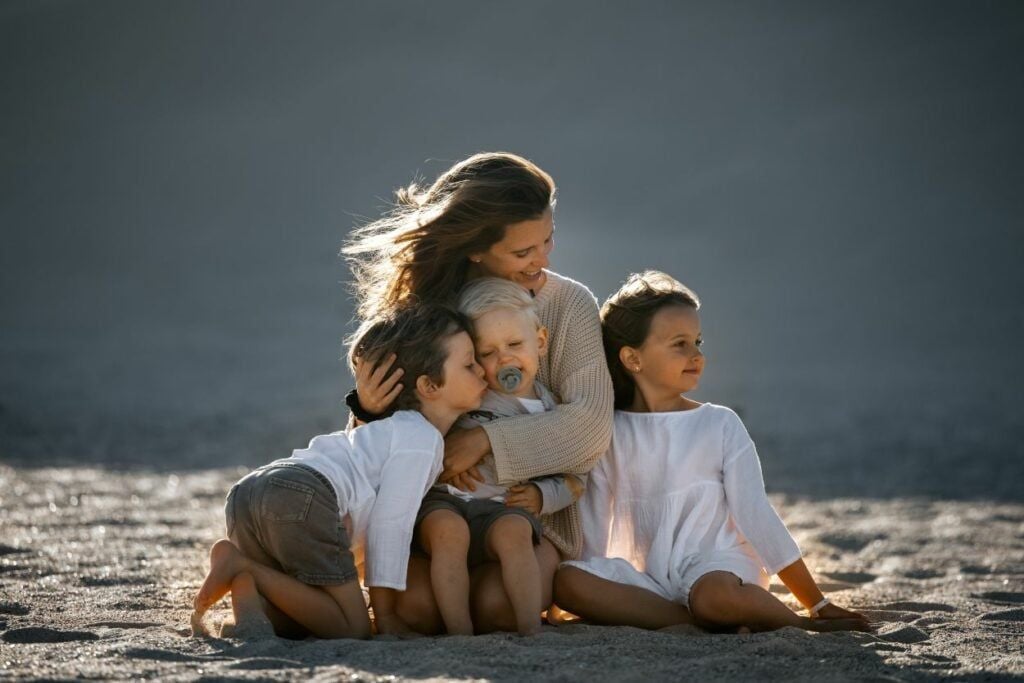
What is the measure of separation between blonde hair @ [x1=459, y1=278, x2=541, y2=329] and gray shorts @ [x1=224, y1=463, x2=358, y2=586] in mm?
771

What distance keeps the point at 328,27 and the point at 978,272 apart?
1096 cm

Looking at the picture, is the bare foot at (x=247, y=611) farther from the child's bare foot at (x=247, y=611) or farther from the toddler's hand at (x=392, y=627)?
the toddler's hand at (x=392, y=627)

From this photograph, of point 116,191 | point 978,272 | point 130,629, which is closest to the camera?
point 130,629

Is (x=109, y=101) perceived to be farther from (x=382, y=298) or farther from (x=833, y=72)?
(x=382, y=298)

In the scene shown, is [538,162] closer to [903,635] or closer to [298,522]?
[903,635]

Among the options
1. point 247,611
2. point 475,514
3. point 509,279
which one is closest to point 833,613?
point 475,514

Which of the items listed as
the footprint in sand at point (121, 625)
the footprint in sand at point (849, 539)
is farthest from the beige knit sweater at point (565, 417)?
the footprint in sand at point (849, 539)

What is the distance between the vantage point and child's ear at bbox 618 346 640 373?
4277mm

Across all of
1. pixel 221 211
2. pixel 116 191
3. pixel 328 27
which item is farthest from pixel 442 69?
pixel 116 191

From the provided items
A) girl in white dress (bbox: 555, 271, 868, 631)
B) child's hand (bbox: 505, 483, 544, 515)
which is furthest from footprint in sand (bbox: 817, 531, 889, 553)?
child's hand (bbox: 505, 483, 544, 515)

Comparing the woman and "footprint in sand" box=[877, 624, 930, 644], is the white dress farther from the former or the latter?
"footprint in sand" box=[877, 624, 930, 644]

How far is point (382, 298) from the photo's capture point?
14.1ft

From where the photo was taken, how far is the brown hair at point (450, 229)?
4.21 meters

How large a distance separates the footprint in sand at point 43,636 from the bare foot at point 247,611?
1.35 feet
